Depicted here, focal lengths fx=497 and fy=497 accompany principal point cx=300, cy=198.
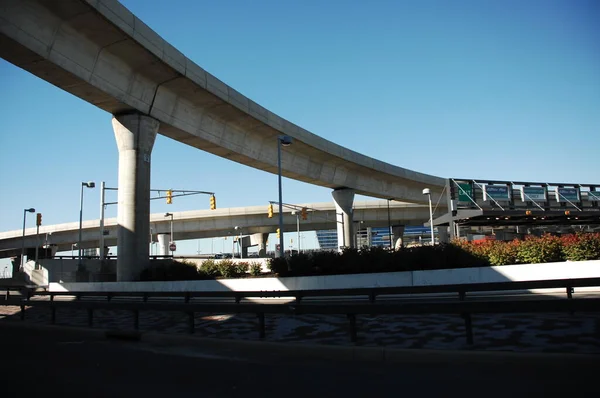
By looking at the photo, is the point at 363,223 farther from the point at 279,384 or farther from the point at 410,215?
the point at 279,384

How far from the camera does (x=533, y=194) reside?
45375 millimetres

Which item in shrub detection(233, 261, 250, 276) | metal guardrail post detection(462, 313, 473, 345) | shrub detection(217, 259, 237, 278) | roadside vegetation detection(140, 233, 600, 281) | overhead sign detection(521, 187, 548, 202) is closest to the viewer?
metal guardrail post detection(462, 313, 473, 345)

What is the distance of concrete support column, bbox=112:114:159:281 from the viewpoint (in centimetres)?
2544

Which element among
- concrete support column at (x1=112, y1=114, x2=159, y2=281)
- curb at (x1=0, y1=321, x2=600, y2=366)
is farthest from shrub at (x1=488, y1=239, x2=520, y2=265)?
concrete support column at (x1=112, y1=114, x2=159, y2=281)

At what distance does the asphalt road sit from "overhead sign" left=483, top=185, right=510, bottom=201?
35.1 m

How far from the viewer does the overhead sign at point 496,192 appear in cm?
4033

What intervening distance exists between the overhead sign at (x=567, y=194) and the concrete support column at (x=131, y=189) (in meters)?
39.2

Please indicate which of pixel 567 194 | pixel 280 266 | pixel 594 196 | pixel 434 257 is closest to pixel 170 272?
pixel 280 266

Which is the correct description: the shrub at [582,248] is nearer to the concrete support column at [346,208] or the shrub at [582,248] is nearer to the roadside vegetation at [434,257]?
the roadside vegetation at [434,257]

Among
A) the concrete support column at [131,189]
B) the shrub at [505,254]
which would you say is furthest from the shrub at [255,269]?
the shrub at [505,254]

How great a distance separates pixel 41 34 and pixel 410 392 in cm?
1886

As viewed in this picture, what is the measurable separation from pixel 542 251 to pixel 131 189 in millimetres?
19435

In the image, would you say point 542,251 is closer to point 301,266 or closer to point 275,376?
point 301,266

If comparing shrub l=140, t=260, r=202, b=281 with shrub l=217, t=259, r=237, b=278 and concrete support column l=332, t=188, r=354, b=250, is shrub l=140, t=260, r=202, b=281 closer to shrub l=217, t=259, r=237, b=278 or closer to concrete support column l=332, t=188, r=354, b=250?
shrub l=217, t=259, r=237, b=278
